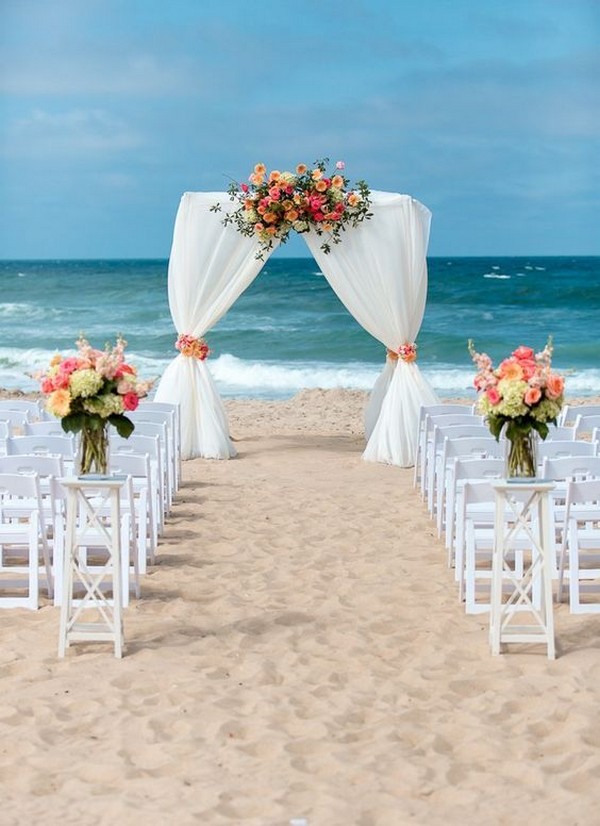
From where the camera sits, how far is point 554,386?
18.3 ft

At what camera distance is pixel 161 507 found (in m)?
8.77

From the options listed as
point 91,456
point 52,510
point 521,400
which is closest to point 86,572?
point 91,456

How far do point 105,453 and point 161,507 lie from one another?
3055 mm

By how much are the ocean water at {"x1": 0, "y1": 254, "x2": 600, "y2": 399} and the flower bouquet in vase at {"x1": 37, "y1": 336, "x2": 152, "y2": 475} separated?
1162cm

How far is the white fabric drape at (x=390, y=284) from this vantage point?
38.5ft

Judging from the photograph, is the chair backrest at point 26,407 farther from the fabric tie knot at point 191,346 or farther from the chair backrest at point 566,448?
the chair backrest at point 566,448

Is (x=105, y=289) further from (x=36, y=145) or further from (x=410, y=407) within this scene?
(x=410, y=407)

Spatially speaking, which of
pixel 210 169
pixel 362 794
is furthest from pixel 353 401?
pixel 210 169

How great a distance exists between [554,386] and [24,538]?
112 inches

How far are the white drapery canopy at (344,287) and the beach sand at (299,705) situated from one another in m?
3.81

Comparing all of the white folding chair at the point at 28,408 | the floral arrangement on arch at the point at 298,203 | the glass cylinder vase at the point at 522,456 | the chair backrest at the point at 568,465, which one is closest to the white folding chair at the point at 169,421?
the white folding chair at the point at 28,408

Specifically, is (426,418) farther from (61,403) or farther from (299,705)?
(299,705)

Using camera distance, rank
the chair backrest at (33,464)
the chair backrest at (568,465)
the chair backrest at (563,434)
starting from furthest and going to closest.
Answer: the chair backrest at (563,434), the chair backrest at (33,464), the chair backrest at (568,465)

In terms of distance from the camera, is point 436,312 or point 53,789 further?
point 436,312
